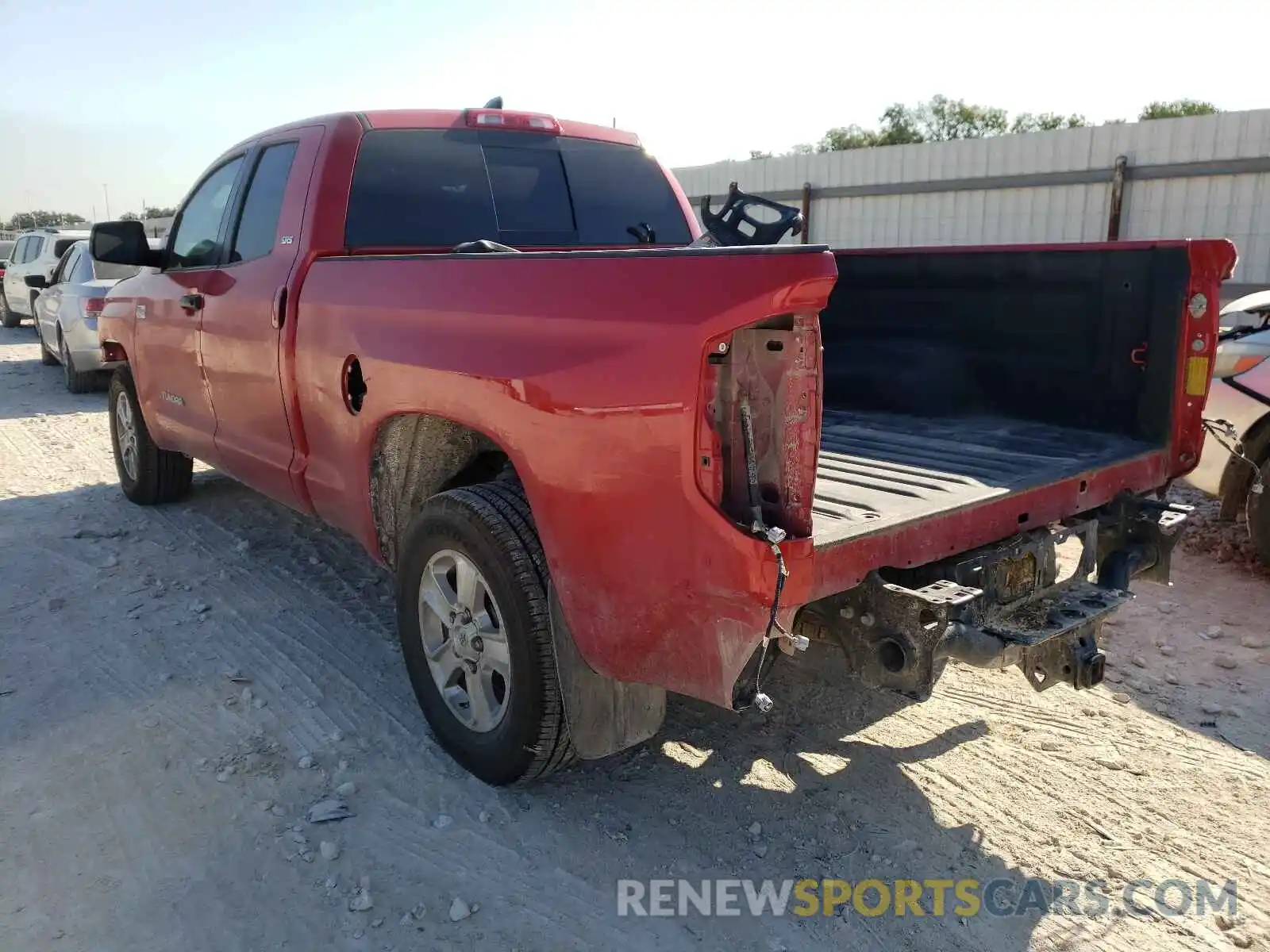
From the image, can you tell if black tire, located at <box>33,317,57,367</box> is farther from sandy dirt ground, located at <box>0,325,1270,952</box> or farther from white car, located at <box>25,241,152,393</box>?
sandy dirt ground, located at <box>0,325,1270,952</box>

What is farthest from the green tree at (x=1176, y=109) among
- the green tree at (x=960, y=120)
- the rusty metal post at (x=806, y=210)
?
the rusty metal post at (x=806, y=210)

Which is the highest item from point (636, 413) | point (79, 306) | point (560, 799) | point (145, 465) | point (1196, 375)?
point (636, 413)

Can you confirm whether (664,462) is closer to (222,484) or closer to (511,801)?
(511,801)

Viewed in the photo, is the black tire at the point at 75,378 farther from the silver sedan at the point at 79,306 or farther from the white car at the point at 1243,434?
the white car at the point at 1243,434

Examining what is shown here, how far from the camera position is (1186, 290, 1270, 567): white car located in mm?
5145

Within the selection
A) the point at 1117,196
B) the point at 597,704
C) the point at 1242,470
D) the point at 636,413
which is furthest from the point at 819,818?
the point at 1117,196

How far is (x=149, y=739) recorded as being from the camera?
3.58m

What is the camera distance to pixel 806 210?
15.2 metres

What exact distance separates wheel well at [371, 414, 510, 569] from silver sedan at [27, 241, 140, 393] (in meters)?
8.11

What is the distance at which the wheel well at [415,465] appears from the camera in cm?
345

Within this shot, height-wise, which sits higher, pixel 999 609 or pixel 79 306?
pixel 79 306

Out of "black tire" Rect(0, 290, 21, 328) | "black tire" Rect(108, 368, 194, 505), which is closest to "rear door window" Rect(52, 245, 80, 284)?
"black tire" Rect(108, 368, 194, 505)

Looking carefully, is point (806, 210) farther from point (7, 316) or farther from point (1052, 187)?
point (7, 316)

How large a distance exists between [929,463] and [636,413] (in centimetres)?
158
